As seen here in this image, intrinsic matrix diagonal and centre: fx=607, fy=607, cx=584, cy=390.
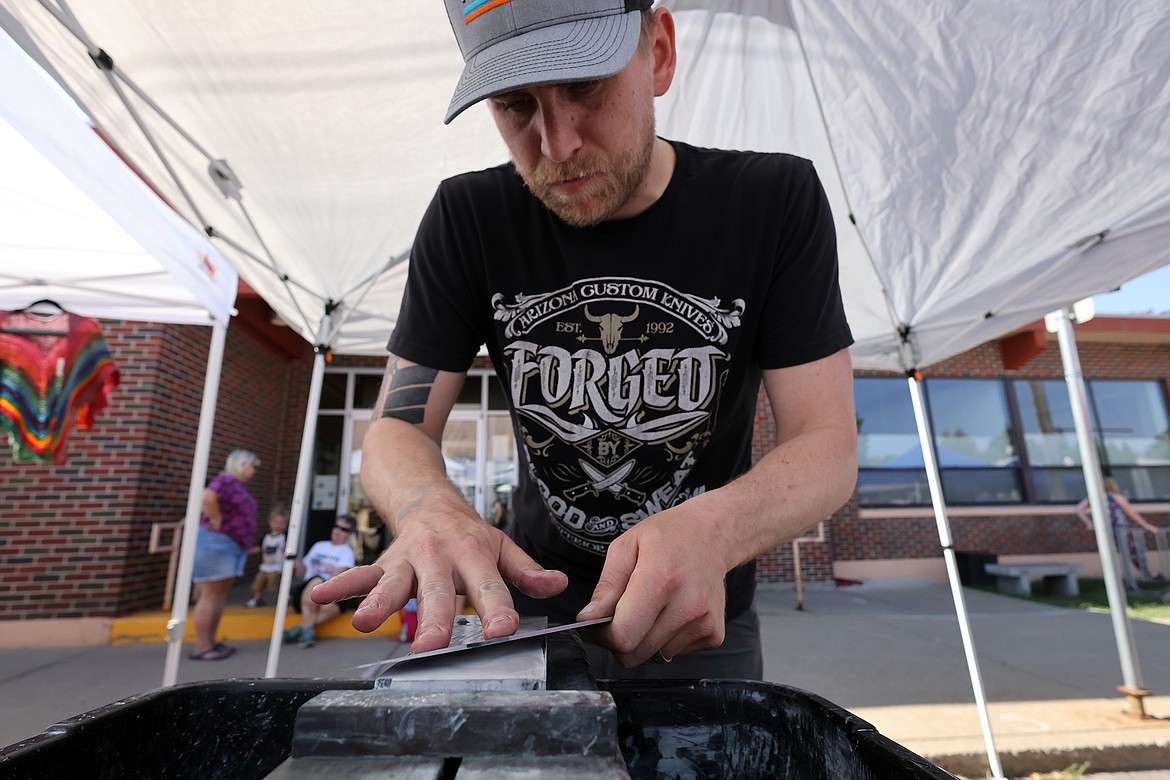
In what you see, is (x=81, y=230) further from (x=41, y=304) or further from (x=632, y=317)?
(x=632, y=317)

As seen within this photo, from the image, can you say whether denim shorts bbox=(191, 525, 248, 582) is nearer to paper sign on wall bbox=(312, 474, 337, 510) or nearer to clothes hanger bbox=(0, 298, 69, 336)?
clothes hanger bbox=(0, 298, 69, 336)

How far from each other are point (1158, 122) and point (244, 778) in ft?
11.9

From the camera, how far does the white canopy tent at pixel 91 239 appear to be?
2537 mm

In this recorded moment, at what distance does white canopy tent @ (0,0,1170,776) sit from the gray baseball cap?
1558mm

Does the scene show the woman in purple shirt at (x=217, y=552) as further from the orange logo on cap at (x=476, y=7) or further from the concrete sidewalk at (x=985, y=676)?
the orange logo on cap at (x=476, y=7)

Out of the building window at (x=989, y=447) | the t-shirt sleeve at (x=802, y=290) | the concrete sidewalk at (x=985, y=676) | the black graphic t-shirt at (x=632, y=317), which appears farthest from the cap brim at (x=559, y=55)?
the building window at (x=989, y=447)

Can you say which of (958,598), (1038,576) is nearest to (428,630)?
(958,598)

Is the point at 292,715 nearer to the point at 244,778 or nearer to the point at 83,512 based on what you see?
the point at 244,778

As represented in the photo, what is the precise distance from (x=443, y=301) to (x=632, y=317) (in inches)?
18.7

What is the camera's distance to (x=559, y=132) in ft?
3.94

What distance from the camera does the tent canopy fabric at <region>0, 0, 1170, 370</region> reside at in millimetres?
2354

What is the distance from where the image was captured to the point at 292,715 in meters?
0.76

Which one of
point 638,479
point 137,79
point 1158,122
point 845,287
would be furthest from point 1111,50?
point 137,79

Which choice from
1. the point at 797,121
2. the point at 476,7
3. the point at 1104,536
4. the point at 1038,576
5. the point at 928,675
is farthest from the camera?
the point at 1038,576
